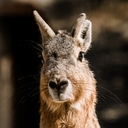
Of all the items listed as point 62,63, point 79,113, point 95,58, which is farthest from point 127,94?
point 62,63

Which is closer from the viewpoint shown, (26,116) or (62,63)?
(62,63)

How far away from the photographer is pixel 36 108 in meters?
4.27

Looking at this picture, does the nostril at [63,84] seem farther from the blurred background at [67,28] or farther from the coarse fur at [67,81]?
the blurred background at [67,28]

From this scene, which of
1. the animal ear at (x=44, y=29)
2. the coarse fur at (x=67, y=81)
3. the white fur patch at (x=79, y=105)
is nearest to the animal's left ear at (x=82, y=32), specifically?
the coarse fur at (x=67, y=81)

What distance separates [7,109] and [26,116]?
168 millimetres

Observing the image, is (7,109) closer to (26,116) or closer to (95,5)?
(26,116)

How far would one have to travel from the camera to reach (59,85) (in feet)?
10.7

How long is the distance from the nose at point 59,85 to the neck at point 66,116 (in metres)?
0.30

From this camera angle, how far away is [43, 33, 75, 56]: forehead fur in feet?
11.4

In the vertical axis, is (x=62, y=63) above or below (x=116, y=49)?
below

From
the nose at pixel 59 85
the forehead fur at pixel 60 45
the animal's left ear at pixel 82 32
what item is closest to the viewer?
the nose at pixel 59 85

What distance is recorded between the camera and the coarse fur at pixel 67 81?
335cm

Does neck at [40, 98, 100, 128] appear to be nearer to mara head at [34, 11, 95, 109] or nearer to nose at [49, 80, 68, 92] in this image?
mara head at [34, 11, 95, 109]

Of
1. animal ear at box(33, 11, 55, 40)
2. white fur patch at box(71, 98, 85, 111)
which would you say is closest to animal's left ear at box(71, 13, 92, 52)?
animal ear at box(33, 11, 55, 40)
